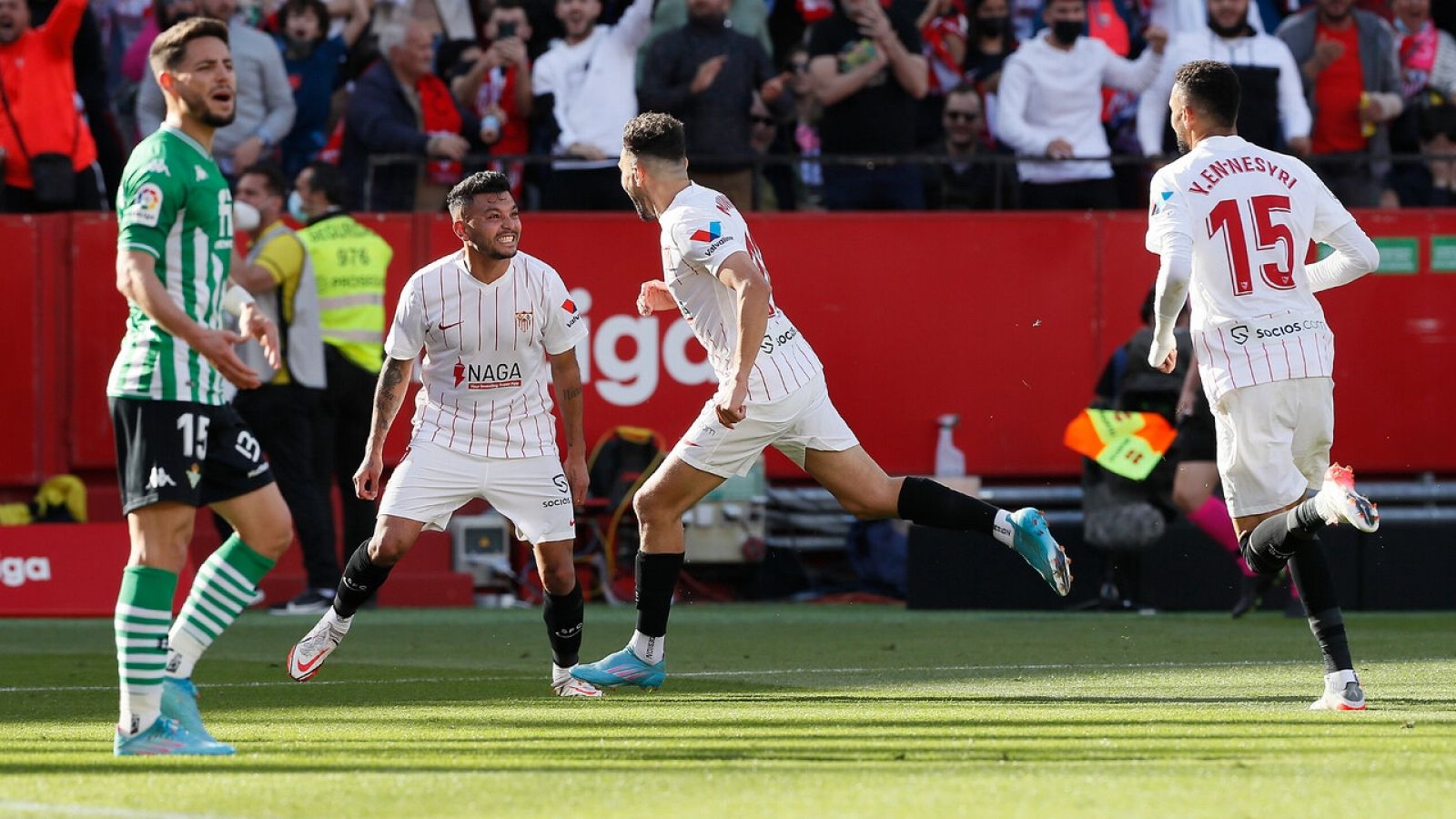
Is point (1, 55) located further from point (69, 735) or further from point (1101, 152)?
point (69, 735)

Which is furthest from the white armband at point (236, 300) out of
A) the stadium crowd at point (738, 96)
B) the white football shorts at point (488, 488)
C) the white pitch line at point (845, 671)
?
the stadium crowd at point (738, 96)

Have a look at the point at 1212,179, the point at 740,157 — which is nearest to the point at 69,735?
the point at 1212,179

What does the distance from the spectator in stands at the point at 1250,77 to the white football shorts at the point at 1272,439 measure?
7903mm

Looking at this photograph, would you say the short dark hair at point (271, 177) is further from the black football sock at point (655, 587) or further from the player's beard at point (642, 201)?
the black football sock at point (655, 587)

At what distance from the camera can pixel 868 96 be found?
15.4 m

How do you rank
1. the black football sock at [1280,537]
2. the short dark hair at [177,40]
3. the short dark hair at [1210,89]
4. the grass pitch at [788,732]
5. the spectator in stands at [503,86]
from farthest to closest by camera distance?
the spectator in stands at [503,86]
the short dark hair at [1210,89]
the black football sock at [1280,537]
the short dark hair at [177,40]
the grass pitch at [788,732]

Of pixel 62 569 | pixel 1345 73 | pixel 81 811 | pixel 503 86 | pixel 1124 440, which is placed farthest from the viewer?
pixel 1345 73

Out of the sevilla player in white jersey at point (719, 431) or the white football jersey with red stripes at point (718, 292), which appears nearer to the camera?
the white football jersey with red stripes at point (718, 292)

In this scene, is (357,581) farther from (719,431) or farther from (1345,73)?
(1345,73)

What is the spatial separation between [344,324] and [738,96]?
124 inches

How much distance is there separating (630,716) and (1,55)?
9266 mm

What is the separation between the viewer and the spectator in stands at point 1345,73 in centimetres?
1606

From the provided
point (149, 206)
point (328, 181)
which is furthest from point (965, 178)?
point (149, 206)

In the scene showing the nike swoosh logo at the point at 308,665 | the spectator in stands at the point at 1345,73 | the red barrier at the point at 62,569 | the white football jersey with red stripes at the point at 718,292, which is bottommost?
the red barrier at the point at 62,569
